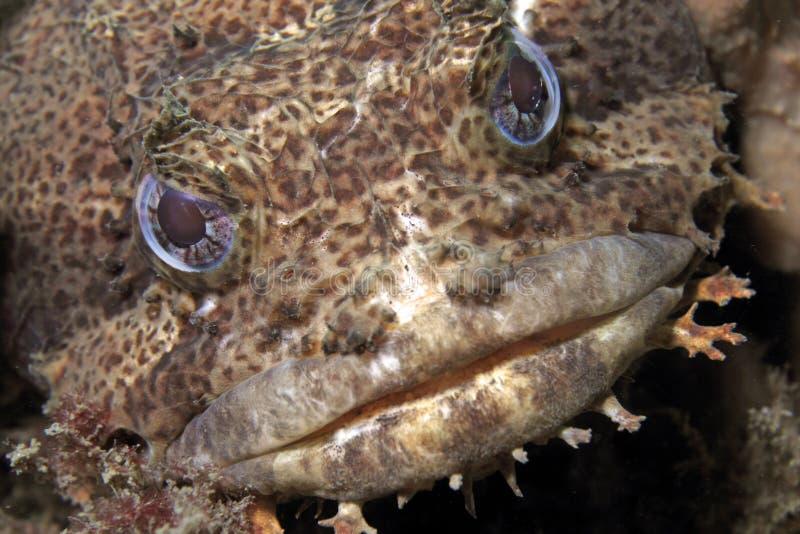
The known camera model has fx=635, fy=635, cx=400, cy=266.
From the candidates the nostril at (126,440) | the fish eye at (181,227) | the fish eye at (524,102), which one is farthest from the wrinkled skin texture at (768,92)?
the nostril at (126,440)

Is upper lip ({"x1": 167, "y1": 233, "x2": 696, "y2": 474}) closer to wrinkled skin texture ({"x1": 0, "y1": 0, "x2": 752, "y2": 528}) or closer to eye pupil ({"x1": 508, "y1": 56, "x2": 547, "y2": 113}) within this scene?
wrinkled skin texture ({"x1": 0, "y1": 0, "x2": 752, "y2": 528})

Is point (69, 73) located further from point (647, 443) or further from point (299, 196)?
point (647, 443)

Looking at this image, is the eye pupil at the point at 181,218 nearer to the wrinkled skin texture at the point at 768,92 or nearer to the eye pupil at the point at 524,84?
the eye pupil at the point at 524,84

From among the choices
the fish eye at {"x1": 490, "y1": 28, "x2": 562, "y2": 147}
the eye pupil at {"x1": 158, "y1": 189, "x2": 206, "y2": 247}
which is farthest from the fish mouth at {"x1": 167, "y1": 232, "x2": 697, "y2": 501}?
the eye pupil at {"x1": 158, "y1": 189, "x2": 206, "y2": 247}

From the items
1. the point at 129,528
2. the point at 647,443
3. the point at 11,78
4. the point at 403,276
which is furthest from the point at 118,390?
the point at 647,443

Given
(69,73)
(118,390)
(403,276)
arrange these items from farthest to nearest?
(69,73) → (118,390) → (403,276)

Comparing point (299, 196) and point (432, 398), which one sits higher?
point (299, 196)
